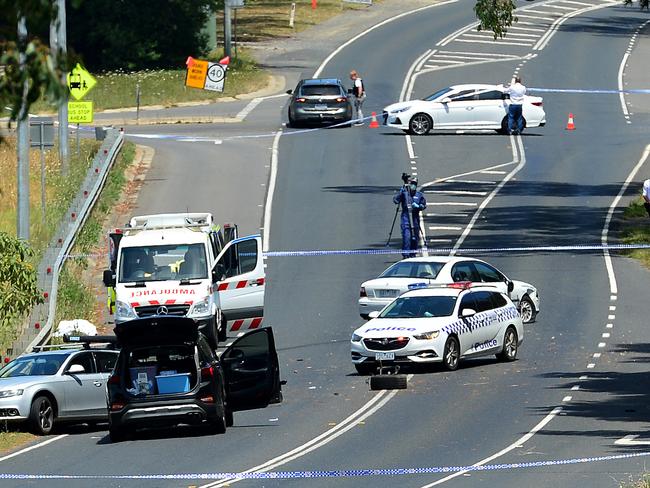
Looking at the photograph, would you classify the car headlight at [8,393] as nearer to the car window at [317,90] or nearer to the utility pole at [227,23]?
the car window at [317,90]

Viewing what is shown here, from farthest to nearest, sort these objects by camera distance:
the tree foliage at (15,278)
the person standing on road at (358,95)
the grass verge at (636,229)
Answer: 1. the person standing on road at (358,95)
2. the grass verge at (636,229)
3. the tree foliage at (15,278)

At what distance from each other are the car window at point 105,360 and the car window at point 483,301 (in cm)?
642

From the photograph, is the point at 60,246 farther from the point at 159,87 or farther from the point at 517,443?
the point at 159,87

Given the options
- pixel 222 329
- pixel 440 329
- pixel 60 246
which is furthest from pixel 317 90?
pixel 440 329

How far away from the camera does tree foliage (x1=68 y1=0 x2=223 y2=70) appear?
67.8 metres

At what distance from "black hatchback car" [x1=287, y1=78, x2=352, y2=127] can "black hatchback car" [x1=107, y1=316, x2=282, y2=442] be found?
109 ft

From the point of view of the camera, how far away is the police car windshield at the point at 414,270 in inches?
1162

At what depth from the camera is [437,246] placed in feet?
122

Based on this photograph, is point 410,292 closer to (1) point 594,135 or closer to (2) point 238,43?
(1) point 594,135

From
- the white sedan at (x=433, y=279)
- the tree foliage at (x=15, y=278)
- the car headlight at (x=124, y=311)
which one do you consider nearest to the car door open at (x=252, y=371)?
the tree foliage at (x=15, y=278)

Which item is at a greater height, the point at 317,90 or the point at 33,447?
the point at 317,90

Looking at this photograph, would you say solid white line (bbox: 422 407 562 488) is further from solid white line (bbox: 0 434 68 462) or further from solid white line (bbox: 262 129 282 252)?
solid white line (bbox: 262 129 282 252)

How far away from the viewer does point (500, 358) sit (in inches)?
1059

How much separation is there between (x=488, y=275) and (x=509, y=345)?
10.2ft
